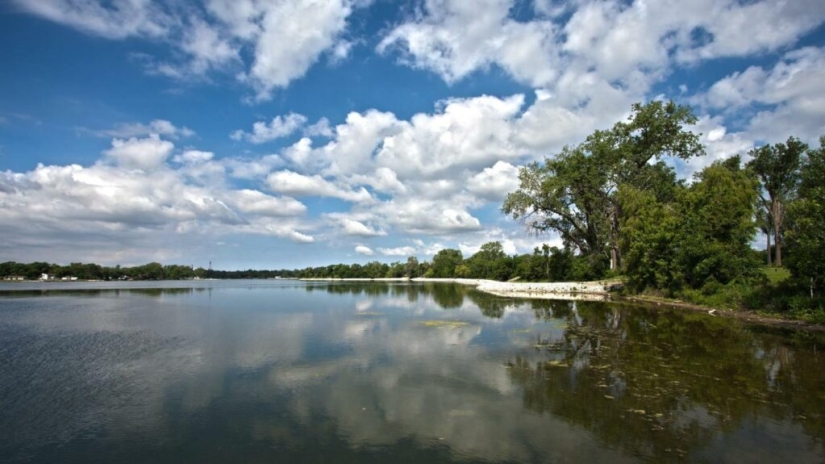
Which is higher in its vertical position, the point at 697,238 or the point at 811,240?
the point at 697,238

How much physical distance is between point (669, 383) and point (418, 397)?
244 inches

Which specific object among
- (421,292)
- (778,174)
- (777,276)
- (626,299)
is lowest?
(421,292)

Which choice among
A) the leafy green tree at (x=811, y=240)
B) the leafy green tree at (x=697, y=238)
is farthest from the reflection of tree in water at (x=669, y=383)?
the leafy green tree at (x=697, y=238)

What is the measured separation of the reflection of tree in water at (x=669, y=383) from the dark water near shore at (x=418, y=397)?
56mm

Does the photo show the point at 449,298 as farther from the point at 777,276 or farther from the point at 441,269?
the point at 441,269

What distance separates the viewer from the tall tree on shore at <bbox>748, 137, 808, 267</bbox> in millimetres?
41844

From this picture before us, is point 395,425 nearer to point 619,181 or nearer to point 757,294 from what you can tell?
point 757,294

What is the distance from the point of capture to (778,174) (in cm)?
4328

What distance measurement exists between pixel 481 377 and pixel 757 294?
20.5m

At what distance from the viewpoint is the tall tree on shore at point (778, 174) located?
41.8 m

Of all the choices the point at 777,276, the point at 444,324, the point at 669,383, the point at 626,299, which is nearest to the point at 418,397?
the point at 669,383

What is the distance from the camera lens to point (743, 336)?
1706 cm

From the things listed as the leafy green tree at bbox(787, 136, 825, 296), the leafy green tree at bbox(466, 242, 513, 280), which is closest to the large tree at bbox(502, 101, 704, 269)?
the leafy green tree at bbox(787, 136, 825, 296)

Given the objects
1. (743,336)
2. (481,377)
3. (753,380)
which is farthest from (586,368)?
(743,336)
